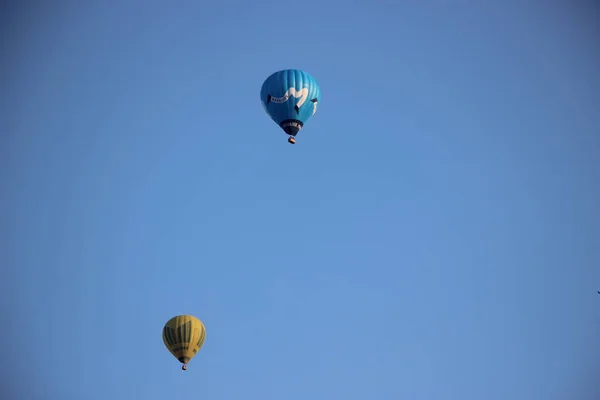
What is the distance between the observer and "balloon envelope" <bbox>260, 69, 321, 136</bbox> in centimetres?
3275

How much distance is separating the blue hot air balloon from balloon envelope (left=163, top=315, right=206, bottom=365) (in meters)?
12.0

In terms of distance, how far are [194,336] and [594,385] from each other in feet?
135

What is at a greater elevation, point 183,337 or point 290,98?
point 290,98

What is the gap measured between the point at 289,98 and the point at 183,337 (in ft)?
48.0

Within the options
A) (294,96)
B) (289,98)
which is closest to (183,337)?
(289,98)

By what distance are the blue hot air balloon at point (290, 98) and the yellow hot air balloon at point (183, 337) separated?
11980mm

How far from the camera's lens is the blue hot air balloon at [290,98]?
1289 inches

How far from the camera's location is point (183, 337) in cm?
3362

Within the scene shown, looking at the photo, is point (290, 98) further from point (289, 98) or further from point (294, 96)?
point (294, 96)

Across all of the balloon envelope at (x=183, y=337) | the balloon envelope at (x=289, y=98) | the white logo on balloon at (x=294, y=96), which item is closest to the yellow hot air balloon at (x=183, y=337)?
the balloon envelope at (x=183, y=337)

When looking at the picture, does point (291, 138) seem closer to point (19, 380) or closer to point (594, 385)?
point (594, 385)

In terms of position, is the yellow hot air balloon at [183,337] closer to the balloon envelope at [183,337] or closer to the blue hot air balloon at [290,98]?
the balloon envelope at [183,337]

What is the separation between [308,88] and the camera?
33.4 meters

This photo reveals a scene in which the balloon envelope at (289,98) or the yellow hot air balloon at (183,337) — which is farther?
the yellow hot air balloon at (183,337)
